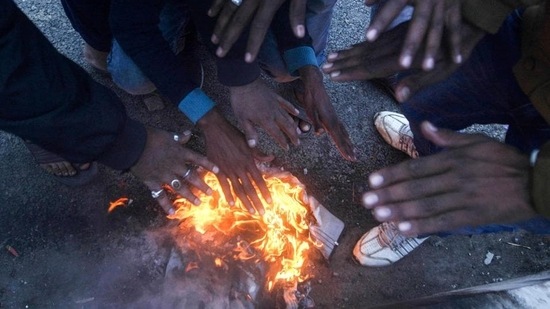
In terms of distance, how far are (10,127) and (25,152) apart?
4.54ft

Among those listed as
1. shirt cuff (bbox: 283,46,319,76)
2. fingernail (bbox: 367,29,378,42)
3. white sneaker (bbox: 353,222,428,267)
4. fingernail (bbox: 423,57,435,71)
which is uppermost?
fingernail (bbox: 367,29,378,42)

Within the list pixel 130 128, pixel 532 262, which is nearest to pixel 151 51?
pixel 130 128

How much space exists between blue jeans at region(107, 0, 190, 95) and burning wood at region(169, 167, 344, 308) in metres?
0.89

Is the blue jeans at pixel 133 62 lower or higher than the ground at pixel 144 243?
higher

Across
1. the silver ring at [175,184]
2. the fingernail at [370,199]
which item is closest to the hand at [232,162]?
the silver ring at [175,184]

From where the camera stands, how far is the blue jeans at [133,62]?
9.09ft

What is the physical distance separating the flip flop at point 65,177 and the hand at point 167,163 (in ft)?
2.35

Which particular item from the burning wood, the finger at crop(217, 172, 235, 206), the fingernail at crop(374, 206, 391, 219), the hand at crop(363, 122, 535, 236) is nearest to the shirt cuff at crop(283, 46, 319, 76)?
the burning wood

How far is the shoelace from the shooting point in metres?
2.60

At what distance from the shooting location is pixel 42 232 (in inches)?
105

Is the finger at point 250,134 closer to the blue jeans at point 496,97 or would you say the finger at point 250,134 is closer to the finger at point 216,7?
the finger at point 216,7

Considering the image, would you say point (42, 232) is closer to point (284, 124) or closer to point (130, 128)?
point (130, 128)

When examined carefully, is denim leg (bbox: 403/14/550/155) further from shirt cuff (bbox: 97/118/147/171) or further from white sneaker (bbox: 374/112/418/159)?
shirt cuff (bbox: 97/118/147/171)

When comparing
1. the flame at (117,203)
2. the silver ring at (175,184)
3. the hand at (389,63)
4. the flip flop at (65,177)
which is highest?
the hand at (389,63)
